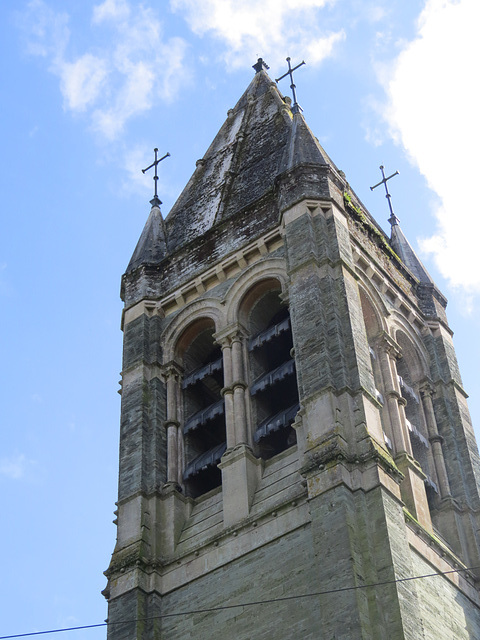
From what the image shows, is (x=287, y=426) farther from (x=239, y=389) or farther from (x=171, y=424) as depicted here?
(x=171, y=424)

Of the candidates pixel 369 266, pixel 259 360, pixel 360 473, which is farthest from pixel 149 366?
pixel 360 473

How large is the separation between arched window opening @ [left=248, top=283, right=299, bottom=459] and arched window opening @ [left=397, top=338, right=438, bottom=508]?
2741 mm

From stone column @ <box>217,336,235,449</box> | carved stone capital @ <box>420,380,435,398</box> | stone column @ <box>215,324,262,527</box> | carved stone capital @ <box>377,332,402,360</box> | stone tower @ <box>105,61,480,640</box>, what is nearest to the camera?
stone tower @ <box>105,61,480,640</box>

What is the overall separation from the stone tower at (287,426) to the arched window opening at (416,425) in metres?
0.05

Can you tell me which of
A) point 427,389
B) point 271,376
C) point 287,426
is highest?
point 427,389

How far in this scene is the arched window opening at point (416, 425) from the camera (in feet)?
95.3

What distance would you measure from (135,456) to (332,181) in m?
7.89

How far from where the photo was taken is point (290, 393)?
2927cm

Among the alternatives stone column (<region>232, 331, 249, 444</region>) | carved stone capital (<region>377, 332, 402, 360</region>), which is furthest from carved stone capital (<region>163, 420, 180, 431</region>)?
carved stone capital (<region>377, 332, 402, 360</region>)

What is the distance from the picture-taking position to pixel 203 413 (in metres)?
29.6

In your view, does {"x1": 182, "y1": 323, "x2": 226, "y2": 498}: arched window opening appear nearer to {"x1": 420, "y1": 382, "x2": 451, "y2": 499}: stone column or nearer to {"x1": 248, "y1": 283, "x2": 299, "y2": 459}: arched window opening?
{"x1": 248, "y1": 283, "x2": 299, "y2": 459}: arched window opening

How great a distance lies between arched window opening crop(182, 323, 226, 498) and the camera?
28.6m

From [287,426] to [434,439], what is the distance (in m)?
4.35

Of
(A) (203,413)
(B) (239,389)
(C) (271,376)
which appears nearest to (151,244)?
(A) (203,413)
